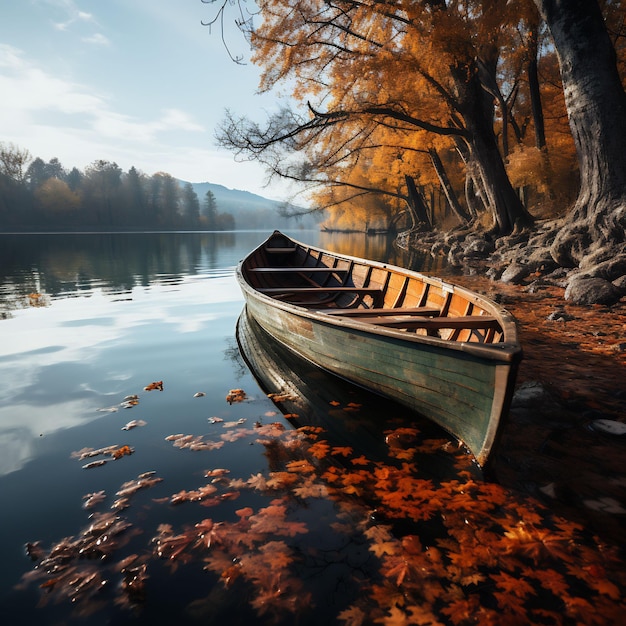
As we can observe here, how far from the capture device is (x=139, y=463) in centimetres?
378

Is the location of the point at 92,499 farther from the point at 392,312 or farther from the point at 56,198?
the point at 56,198

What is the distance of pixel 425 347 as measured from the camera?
3510 millimetres

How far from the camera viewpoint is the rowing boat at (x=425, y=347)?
3063mm

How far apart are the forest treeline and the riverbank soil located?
84526mm

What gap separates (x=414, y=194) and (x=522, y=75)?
44.1 feet

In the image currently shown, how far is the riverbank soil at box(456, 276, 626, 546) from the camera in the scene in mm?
2986

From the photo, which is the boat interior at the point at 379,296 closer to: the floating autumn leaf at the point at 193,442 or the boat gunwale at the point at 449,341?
the boat gunwale at the point at 449,341

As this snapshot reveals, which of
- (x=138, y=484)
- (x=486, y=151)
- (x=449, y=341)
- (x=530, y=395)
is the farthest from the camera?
(x=486, y=151)

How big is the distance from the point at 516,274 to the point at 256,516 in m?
11.9

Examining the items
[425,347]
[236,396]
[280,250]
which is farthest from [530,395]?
[280,250]

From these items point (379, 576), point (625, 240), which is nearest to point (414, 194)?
point (625, 240)

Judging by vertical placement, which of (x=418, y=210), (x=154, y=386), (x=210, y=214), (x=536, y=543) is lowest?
(x=154, y=386)

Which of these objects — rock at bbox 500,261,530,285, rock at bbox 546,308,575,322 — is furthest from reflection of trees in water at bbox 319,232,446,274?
rock at bbox 546,308,575,322

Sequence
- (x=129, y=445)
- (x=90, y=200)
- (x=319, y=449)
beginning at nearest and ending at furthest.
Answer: (x=319, y=449)
(x=129, y=445)
(x=90, y=200)
